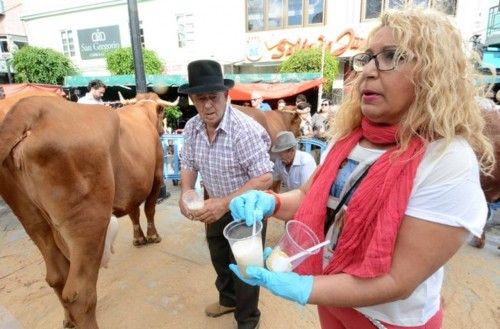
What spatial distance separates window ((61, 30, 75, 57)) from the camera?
20859mm

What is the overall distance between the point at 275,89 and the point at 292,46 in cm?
620

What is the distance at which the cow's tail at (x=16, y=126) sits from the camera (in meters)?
2.07

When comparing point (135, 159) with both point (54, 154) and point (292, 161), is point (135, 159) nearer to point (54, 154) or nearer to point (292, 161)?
point (54, 154)

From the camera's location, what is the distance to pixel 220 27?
58.3ft

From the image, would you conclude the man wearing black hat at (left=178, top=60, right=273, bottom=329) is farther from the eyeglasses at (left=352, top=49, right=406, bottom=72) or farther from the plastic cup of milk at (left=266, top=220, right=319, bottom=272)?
the eyeglasses at (left=352, top=49, right=406, bottom=72)

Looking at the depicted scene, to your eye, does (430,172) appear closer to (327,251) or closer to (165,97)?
(327,251)

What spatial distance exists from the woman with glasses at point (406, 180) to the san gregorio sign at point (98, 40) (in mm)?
21024

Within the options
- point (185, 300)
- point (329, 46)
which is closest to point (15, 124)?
point (185, 300)

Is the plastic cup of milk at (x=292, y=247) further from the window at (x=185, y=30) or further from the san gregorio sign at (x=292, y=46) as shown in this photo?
the window at (x=185, y=30)

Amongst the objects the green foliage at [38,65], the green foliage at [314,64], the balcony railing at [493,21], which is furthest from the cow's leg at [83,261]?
the green foliage at [38,65]

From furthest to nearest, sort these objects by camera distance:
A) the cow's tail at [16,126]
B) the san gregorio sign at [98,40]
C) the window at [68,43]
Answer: the window at [68,43], the san gregorio sign at [98,40], the cow's tail at [16,126]

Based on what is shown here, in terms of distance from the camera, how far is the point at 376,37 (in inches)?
46.8

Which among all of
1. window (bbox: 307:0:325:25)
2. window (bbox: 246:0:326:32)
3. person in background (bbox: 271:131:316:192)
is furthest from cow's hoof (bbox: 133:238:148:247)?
window (bbox: 307:0:325:25)

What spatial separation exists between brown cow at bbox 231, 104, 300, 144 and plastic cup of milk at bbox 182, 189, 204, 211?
11.8 feet
